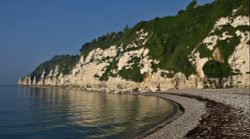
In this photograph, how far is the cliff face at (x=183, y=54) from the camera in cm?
7581

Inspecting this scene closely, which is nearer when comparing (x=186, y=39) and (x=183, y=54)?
(x=183, y=54)

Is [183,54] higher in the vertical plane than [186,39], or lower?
lower

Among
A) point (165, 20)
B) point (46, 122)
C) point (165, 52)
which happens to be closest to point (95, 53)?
point (165, 20)

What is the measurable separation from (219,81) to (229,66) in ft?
13.4

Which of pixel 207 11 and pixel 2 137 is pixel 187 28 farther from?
A: pixel 2 137

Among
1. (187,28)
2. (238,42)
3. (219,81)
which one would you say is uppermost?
(187,28)

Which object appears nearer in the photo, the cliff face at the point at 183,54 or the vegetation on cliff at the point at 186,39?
the cliff face at the point at 183,54

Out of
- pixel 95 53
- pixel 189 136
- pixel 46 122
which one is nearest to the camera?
pixel 189 136

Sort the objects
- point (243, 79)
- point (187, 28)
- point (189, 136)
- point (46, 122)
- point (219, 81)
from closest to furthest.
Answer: point (189, 136) < point (46, 122) < point (243, 79) < point (219, 81) < point (187, 28)

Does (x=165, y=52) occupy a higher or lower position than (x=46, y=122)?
higher

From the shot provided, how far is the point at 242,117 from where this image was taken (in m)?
29.3

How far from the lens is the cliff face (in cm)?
7581

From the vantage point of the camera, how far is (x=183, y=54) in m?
96.1

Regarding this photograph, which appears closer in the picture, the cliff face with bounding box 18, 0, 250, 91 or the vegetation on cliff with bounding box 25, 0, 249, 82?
the cliff face with bounding box 18, 0, 250, 91
